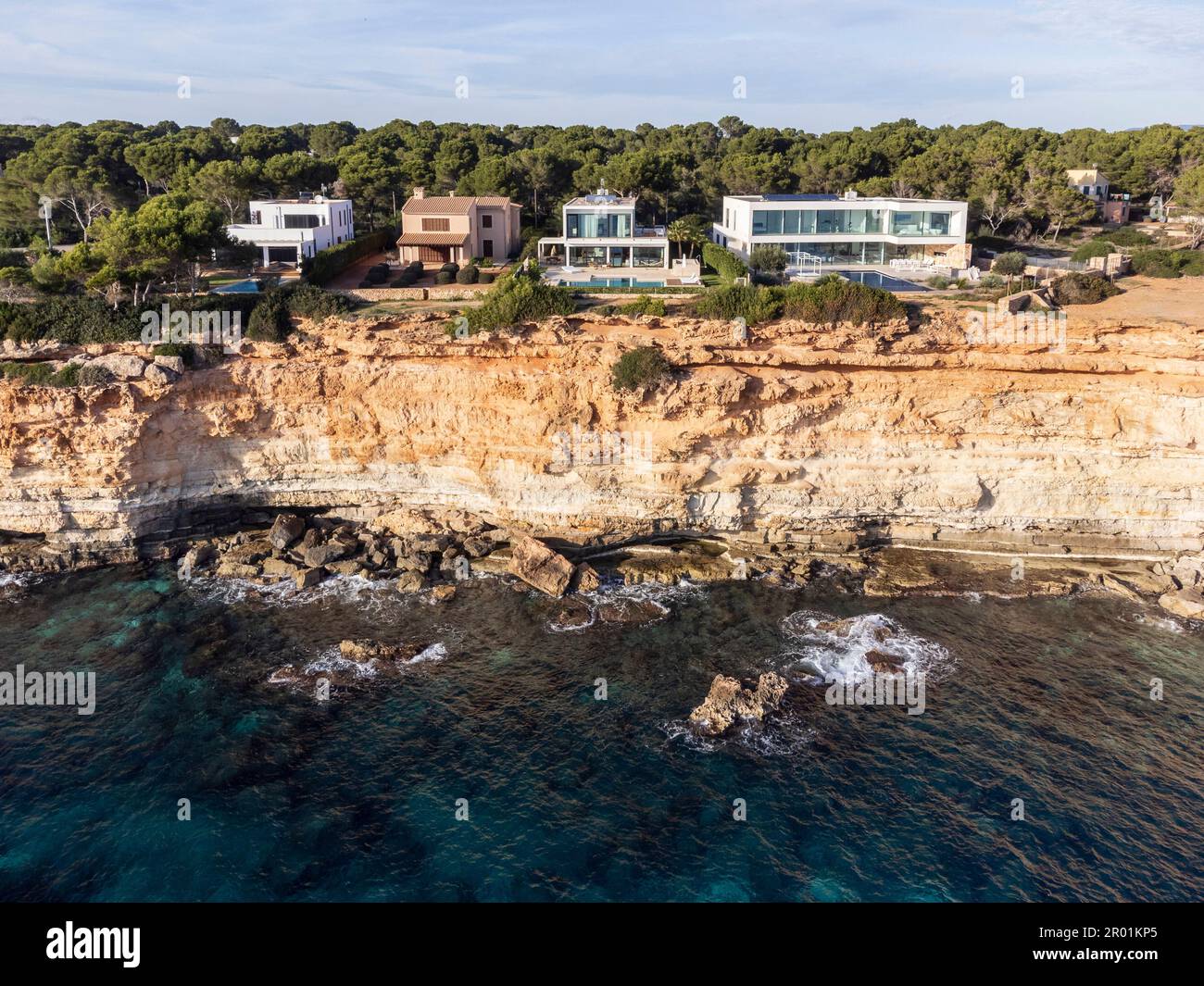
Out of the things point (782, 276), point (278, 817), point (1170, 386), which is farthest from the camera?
point (782, 276)

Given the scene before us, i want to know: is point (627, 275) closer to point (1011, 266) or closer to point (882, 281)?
point (882, 281)

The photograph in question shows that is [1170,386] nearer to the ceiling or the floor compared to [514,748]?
nearer to the ceiling

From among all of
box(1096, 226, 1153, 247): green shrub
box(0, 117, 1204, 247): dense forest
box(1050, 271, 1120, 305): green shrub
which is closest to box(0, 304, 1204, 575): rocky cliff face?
box(1050, 271, 1120, 305): green shrub

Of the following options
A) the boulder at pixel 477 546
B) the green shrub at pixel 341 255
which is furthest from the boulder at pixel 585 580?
the green shrub at pixel 341 255

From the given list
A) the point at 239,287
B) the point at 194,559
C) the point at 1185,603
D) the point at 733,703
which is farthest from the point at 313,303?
the point at 1185,603
